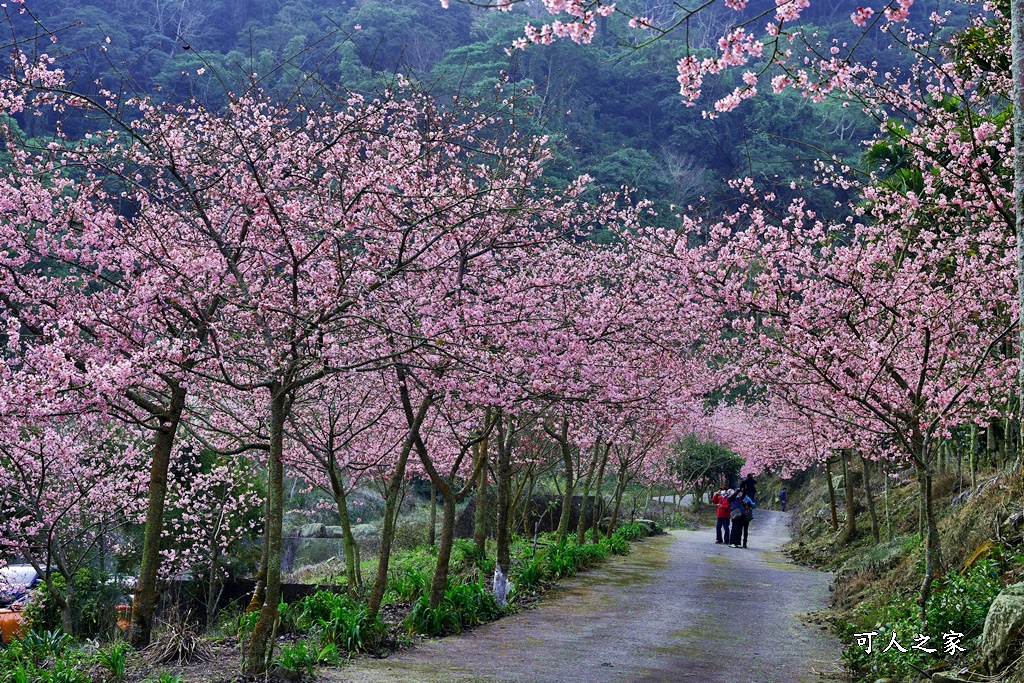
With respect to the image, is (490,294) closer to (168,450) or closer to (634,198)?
(168,450)

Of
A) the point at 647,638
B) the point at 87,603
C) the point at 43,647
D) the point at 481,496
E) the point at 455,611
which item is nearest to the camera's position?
the point at 43,647

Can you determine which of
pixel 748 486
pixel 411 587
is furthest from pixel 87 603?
pixel 748 486

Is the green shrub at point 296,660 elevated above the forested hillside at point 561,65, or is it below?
below

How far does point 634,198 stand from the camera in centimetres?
4256

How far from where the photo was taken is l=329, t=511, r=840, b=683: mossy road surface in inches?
313

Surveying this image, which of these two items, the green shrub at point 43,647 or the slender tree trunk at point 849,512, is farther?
the slender tree trunk at point 849,512

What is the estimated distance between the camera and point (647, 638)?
9.91 meters

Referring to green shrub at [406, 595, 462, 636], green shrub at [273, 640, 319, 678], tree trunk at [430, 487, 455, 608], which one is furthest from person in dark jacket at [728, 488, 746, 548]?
green shrub at [273, 640, 319, 678]

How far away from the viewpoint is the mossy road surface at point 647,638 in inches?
313

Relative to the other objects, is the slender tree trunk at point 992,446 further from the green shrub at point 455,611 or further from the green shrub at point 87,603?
the green shrub at point 87,603

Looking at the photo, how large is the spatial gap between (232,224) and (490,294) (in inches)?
130

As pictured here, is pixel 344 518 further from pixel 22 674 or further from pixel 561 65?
pixel 561 65

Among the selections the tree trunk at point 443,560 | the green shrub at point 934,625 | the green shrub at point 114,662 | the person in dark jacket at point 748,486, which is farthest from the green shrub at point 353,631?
the person in dark jacket at point 748,486

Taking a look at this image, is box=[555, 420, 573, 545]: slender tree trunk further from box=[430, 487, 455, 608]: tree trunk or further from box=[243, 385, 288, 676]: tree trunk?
box=[243, 385, 288, 676]: tree trunk
